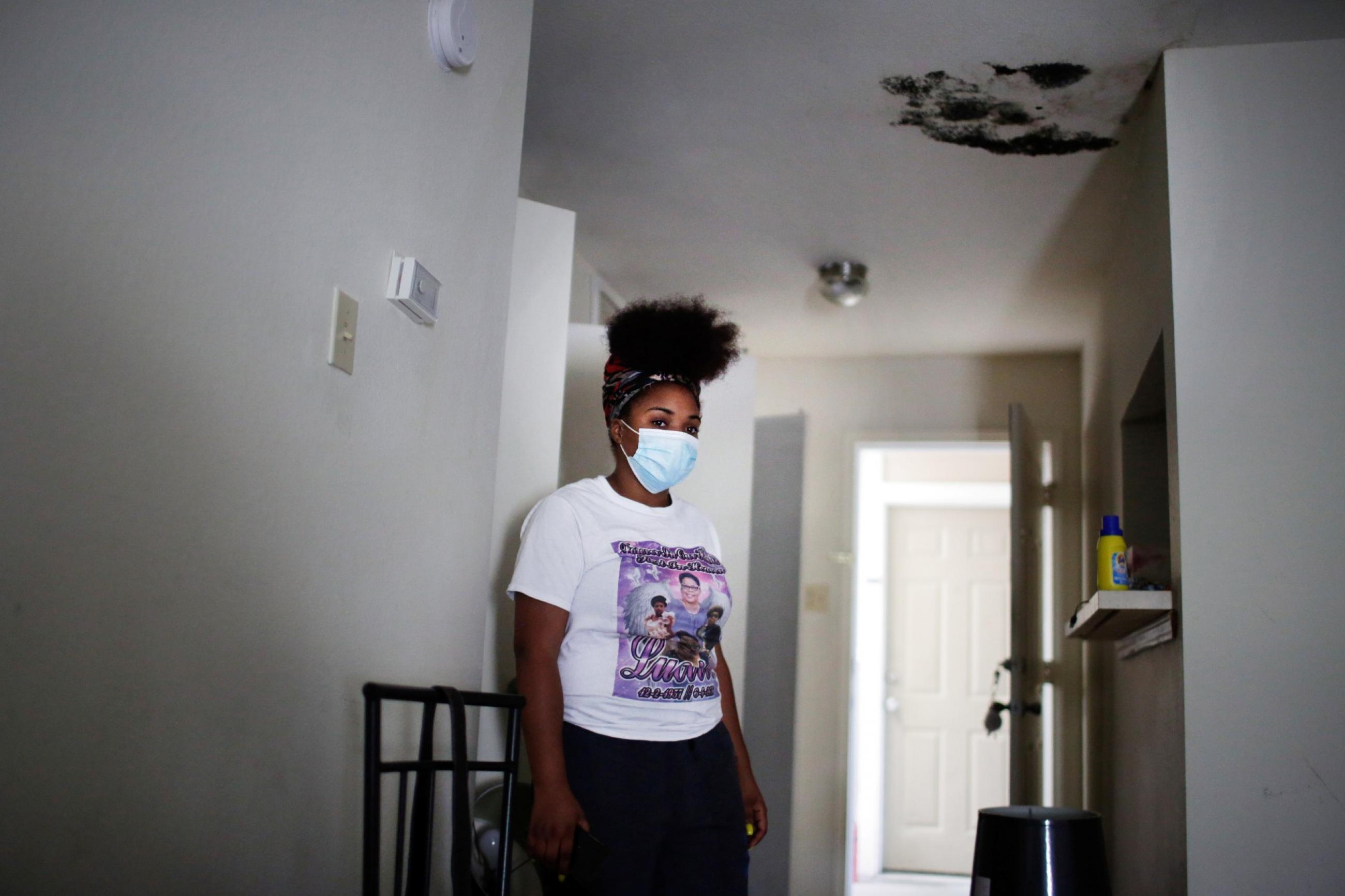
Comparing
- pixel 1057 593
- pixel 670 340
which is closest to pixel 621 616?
pixel 670 340

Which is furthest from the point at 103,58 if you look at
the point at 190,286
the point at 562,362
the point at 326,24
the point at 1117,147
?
the point at 1117,147

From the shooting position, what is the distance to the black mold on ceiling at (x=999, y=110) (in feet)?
8.23

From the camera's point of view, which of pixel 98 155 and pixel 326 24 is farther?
pixel 326 24

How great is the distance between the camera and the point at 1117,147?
2822 millimetres

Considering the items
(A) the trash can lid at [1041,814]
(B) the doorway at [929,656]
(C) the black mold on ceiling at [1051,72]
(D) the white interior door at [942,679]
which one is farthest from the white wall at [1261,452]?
(D) the white interior door at [942,679]

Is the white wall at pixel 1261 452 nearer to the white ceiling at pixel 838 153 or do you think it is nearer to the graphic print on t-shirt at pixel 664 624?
the white ceiling at pixel 838 153

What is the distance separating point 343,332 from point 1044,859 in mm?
1784

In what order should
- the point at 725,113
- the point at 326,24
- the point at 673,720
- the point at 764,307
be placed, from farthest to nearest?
the point at 764,307 < the point at 725,113 < the point at 673,720 < the point at 326,24

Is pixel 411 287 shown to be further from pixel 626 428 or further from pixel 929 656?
pixel 929 656

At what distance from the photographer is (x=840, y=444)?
483 centimetres

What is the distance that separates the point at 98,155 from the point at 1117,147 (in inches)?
101

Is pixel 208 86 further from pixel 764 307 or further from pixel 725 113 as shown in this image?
pixel 764 307

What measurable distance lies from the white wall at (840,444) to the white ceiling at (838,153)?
322mm

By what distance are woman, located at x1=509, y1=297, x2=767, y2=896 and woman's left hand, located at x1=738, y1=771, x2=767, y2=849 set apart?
1 cm
